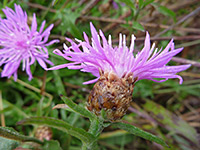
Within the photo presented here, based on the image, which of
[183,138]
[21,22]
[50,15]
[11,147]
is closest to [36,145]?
[11,147]

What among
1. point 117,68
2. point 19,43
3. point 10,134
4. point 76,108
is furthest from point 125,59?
point 19,43

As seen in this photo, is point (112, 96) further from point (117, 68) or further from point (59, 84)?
point (59, 84)

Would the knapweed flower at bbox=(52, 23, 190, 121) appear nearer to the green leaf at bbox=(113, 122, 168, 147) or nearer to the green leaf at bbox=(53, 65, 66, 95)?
the green leaf at bbox=(113, 122, 168, 147)

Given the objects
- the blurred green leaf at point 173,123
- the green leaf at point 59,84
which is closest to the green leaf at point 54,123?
the green leaf at point 59,84

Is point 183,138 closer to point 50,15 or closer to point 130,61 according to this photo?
point 130,61

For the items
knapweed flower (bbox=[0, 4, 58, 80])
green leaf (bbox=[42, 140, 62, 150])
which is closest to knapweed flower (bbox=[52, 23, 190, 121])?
green leaf (bbox=[42, 140, 62, 150])
